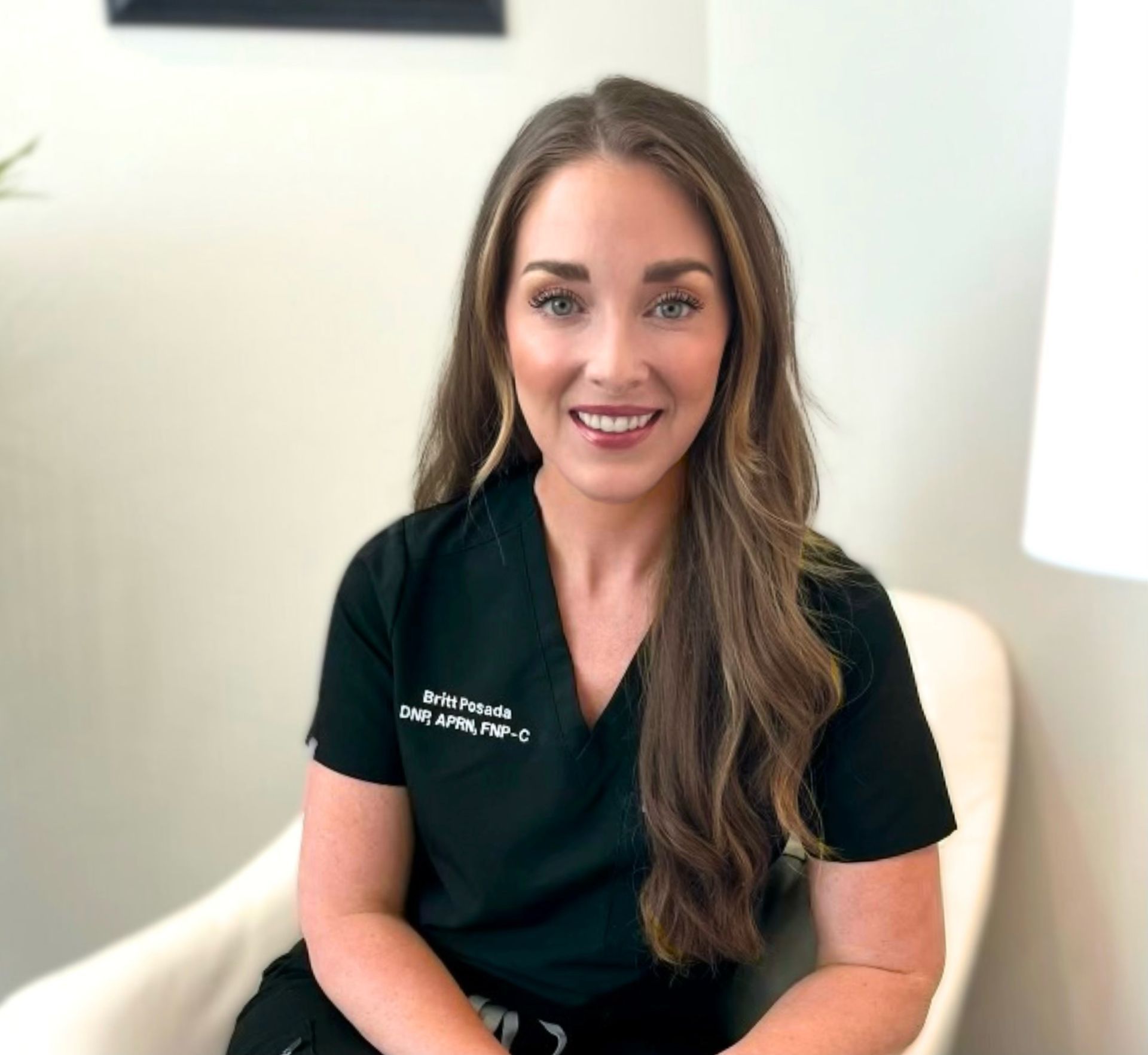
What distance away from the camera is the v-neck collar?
1.06 metres

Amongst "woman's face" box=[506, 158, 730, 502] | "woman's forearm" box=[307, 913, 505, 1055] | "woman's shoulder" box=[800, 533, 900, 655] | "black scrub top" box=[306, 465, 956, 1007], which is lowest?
"woman's forearm" box=[307, 913, 505, 1055]

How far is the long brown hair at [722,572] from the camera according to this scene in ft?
3.34

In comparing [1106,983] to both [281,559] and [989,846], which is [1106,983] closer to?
[989,846]

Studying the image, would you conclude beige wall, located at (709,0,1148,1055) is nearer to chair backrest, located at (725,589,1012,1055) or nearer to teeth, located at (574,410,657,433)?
chair backrest, located at (725,589,1012,1055)

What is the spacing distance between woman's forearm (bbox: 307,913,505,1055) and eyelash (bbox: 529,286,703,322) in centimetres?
52

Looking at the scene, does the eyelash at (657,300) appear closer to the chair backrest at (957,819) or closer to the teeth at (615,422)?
the teeth at (615,422)

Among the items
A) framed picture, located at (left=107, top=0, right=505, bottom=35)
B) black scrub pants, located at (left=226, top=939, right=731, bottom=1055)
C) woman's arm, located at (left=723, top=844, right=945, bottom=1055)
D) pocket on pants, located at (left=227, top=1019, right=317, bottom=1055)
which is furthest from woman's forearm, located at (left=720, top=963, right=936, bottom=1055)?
framed picture, located at (left=107, top=0, right=505, bottom=35)

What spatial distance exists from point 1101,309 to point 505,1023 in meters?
0.73

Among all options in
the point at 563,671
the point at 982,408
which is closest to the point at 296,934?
the point at 563,671

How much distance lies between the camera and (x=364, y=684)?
1.12 m

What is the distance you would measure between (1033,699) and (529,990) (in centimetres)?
60

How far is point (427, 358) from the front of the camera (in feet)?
5.59

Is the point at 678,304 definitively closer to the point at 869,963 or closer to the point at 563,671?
the point at 563,671

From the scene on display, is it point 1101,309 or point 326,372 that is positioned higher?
point 1101,309
